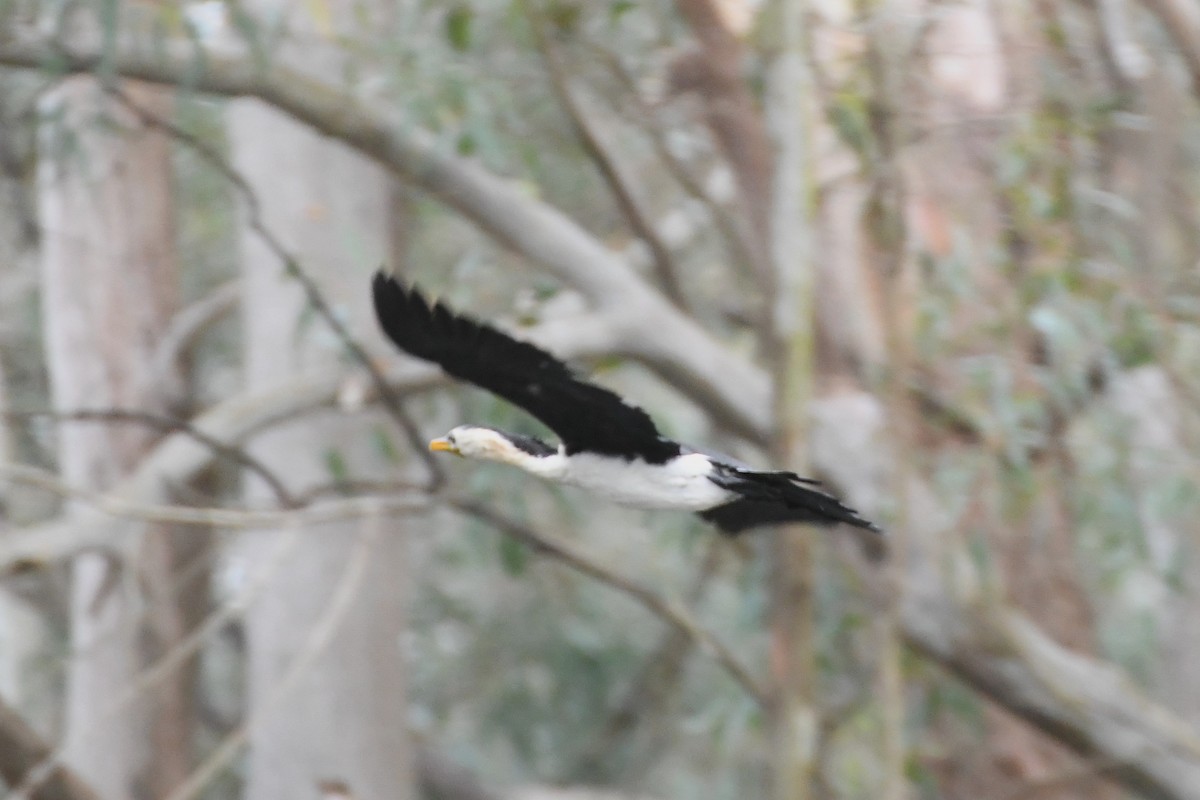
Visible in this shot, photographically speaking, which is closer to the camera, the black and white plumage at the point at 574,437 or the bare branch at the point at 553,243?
the black and white plumage at the point at 574,437

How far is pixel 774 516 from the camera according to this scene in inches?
81.8

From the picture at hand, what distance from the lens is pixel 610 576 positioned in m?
3.68

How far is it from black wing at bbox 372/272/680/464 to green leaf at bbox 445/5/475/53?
2083mm

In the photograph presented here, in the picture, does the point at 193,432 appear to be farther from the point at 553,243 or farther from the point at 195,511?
the point at 553,243

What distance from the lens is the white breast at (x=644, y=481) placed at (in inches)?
72.5

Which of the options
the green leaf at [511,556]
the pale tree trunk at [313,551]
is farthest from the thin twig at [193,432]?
the pale tree trunk at [313,551]

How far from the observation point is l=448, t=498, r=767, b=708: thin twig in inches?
140

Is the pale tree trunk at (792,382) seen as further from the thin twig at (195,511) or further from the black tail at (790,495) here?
the black tail at (790,495)

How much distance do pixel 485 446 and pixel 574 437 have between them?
0.31ft

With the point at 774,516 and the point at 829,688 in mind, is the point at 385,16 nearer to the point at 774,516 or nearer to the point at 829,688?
the point at 829,688

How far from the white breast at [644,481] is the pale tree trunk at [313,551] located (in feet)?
8.69

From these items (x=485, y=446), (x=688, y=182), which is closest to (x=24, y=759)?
(x=485, y=446)

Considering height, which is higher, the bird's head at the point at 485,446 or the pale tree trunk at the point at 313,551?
the bird's head at the point at 485,446

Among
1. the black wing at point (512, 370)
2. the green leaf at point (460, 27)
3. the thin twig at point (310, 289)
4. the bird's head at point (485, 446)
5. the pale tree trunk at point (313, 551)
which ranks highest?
the black wing at point (512, 370)
